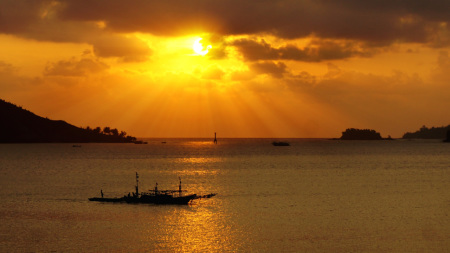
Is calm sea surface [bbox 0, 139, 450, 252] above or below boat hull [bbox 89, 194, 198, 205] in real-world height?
below

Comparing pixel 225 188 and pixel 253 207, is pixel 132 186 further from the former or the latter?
pixel 253 207

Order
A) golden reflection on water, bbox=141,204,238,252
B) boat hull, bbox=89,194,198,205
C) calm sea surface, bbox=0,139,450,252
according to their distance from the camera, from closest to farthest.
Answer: golden reflection on water, bbox=141,204,238,252, calm sea surface, bbox=0,139,450,252, boat hull, bbox=89,194,198,205

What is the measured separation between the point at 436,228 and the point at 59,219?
42436mm

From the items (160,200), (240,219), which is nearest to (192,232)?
(240,219)

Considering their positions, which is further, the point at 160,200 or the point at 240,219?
the point at 160,200

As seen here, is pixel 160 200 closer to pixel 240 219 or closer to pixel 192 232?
pixel 240 219

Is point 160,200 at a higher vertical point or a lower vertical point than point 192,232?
higher

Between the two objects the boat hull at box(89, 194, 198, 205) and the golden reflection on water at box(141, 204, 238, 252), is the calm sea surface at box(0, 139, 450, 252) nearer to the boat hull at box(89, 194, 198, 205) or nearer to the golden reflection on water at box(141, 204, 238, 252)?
the golden reflection on water at box(141, 204, 238, 252)

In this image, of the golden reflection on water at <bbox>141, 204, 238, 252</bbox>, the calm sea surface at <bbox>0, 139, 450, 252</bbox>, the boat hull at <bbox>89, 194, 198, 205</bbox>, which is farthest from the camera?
the boat hull at <bbox>89, 194, 198, 205</bbox>

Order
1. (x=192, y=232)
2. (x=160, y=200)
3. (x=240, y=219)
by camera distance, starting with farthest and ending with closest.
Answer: (x=160, y=200), (x=240, y=219), (x=192, y=232)

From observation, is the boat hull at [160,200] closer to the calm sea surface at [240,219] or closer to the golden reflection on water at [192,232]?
the calm sea surface at [240,219]

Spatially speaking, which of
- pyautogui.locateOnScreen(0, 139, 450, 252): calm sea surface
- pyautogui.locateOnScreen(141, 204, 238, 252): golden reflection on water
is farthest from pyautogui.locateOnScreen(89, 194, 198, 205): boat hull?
pyautogui.locateOnScreen(141, 204, 238, 252): golden reflection on water

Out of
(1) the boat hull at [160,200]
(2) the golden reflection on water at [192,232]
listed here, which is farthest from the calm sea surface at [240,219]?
(1) the boat hull at [160,200]

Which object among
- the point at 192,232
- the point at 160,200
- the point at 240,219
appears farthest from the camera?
the point at 160,200
